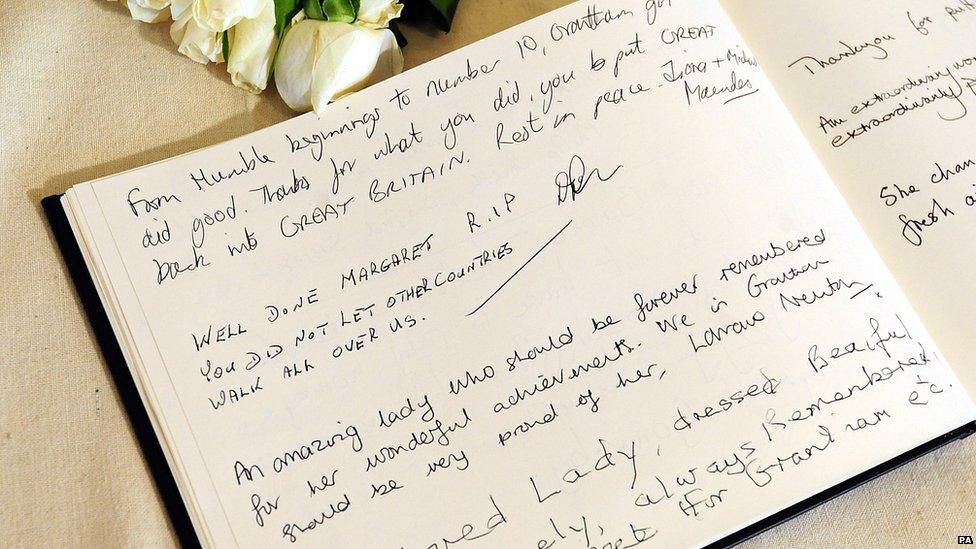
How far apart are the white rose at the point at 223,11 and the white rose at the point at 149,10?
0.12ft

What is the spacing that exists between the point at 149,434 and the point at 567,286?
28 cm

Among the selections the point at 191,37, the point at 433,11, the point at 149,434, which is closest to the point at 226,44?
the point at 191,37

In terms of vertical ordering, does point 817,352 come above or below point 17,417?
below

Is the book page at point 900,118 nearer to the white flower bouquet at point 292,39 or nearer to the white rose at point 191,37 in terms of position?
the white flower bouquet at point 292,39

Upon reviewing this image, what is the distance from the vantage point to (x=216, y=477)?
1.49 feet

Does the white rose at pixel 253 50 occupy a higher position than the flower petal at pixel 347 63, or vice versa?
the white rose at pixel 253 50

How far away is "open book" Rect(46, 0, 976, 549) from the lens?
46 cm

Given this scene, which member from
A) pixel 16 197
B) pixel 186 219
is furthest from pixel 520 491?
pixel 16 197

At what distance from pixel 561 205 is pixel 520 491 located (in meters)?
0.19

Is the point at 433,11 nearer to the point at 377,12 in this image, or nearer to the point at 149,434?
the point at 377,12

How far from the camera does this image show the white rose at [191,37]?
0.51 m

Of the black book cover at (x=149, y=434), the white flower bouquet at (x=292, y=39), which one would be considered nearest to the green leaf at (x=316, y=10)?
the white flower bouquet at (x=292, y=39)

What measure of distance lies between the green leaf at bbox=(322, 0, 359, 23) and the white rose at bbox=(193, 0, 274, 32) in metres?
0.04

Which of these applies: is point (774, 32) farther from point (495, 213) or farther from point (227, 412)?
point (227, 412)
